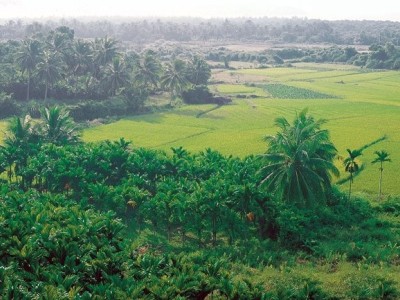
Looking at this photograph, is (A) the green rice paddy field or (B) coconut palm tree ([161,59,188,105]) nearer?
(A) the green rice paddy field

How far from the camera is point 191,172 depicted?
3353 cm

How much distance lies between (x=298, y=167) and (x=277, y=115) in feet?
101

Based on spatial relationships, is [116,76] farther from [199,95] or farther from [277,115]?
[277,115]

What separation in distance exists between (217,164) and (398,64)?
80.2 metres

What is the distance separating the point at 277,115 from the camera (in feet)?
195

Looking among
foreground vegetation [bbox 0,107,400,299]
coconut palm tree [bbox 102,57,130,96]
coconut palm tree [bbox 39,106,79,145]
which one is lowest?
foreground vegetation [bbox 0,107,400,299]

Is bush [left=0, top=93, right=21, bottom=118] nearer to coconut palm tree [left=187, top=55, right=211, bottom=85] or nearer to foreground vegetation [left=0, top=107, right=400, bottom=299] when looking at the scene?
foreground vegetation [left=0, top=107, right=400, bottom=299]

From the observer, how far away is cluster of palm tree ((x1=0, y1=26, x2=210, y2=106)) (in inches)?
2475

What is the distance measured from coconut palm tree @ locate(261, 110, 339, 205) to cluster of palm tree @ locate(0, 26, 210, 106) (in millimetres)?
35884

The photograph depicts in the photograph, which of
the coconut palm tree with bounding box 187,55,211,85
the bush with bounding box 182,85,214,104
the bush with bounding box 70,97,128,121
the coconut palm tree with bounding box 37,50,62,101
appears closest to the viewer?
the bush with bounding box 70,97,128,121

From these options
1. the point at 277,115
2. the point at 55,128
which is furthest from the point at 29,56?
the point at 277,115

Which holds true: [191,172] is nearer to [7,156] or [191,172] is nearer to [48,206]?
[48,206]

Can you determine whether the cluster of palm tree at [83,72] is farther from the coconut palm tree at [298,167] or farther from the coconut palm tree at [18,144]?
the coconut palm tree at [298,167]

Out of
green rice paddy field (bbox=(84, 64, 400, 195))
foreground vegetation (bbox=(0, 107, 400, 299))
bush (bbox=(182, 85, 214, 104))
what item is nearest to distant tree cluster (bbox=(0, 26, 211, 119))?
bush (bbox=(182, 85, 214, 104))
